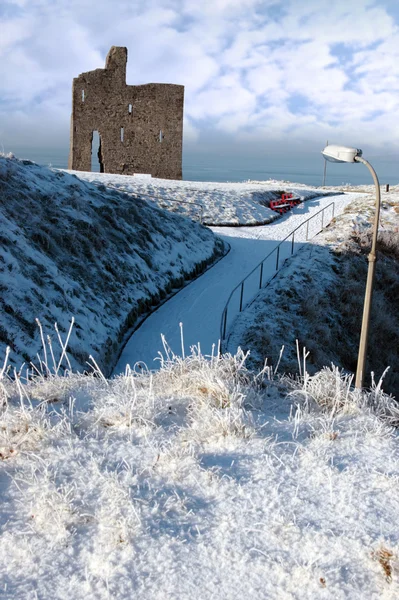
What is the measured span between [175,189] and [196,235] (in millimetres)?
7710

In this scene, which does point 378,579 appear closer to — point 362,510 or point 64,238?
point 362,510

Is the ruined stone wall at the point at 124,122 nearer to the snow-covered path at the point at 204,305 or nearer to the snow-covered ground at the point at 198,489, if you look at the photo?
the snow-covered path at the point at 204,305

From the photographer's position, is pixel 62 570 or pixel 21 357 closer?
pixel 62 570

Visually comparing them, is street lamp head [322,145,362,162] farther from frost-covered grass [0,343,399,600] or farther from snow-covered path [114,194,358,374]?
snow-covered path [114,194,358,374]

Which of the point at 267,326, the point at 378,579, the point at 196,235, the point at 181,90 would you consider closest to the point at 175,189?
the point at 196,235

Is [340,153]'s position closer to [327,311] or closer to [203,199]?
[327,311]

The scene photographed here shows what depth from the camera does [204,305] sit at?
45.1 ft

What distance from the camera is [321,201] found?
107 ft

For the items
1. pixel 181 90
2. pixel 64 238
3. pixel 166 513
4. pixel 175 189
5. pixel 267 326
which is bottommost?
pixel 267 326

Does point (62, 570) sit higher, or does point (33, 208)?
point (33, 208)

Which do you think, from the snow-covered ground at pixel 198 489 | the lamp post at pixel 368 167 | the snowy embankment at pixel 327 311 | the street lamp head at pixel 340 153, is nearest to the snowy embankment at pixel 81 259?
the snowy embankment at pixel 327 311

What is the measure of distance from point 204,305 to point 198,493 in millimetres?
10381

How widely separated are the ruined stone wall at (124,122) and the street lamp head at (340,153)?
29316mm

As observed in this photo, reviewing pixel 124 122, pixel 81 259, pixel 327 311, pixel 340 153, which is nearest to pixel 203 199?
pixel 327 311
